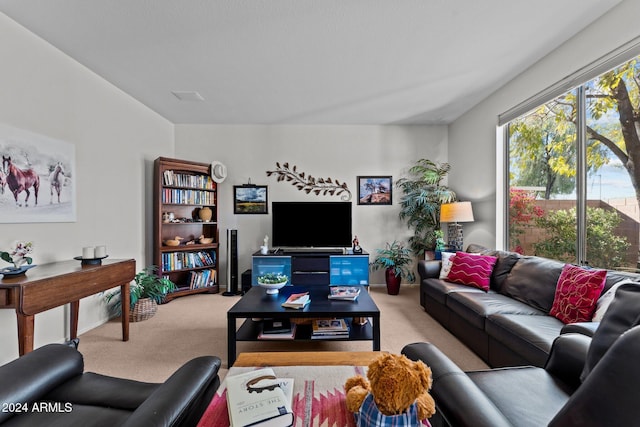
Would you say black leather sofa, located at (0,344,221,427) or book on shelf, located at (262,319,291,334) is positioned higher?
black leather sofa, located at (0,344,221,427)

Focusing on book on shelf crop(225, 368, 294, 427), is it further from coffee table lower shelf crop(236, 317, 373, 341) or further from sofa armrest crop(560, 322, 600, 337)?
sofa armrest crop(560, 322, 600, 337)

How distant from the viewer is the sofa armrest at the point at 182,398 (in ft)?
2.69

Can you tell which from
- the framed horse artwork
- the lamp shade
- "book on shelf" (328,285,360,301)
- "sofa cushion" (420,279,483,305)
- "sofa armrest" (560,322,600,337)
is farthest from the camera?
the lamp shade

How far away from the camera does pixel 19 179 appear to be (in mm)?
2250

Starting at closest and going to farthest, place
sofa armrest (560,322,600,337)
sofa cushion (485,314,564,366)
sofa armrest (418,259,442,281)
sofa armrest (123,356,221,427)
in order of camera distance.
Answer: sofa armrest (123,356,221,427), sofa armrest (560,322,600,337), sofa cushion (485,314,564,366), sofa armrest (418,259,442,281)

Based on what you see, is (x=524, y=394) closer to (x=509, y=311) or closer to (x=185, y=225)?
(x=509, y=311)

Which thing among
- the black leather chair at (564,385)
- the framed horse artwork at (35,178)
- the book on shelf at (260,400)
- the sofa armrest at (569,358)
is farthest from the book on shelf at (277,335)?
the framed horse artwork at (35,178)

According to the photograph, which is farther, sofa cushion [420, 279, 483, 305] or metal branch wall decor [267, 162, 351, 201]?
metal branch wall decor [267, 162, 351, 201]

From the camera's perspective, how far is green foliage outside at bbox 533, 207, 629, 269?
2.21 metres

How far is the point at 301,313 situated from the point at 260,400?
111 cm

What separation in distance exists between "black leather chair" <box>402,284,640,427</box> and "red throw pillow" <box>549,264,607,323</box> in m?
0.63

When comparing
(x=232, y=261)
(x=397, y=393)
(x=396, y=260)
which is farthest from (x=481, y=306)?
(x=232, y=261)

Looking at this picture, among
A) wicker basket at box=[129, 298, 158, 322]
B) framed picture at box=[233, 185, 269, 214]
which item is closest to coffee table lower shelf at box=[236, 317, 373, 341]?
wicker basket at box=[129, 298, 158, 322]

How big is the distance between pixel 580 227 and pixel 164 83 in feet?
13.9
